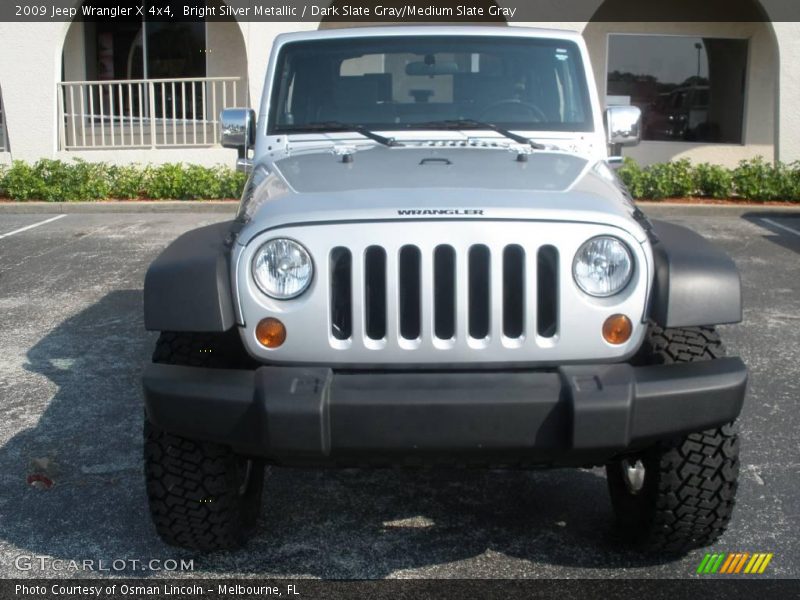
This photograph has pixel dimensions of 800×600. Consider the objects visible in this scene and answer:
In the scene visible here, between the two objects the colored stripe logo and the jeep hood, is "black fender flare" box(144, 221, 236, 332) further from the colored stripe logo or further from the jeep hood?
the colored stripe logo

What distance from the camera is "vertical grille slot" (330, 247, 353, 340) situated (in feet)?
9.71

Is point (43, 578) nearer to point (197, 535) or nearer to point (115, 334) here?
point (197, 535)

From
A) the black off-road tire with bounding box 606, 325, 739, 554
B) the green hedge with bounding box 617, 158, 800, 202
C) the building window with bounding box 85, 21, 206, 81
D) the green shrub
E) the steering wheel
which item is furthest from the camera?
the building window with bounding box 85, 21, 206, 81

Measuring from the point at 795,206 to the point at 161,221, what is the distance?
25.3ft

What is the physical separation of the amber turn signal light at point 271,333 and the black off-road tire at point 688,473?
113 cm

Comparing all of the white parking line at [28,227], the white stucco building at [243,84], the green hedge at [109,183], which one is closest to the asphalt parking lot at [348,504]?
the white parking line at [28,227]

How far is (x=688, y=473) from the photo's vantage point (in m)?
3.04

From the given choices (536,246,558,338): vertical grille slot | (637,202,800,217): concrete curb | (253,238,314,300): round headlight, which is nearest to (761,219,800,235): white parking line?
(637,202,800,217): concrete curb

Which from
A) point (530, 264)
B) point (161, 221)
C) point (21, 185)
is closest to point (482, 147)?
point (530, 264)

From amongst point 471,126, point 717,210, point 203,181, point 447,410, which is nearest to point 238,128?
point 471,126

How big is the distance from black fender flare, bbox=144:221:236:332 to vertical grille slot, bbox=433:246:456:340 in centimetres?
61

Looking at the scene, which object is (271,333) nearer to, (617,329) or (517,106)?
(617,329)

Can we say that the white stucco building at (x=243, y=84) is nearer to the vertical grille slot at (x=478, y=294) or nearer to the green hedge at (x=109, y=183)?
the green hedge at (x=109, y=183)

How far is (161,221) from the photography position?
38.2 ft
